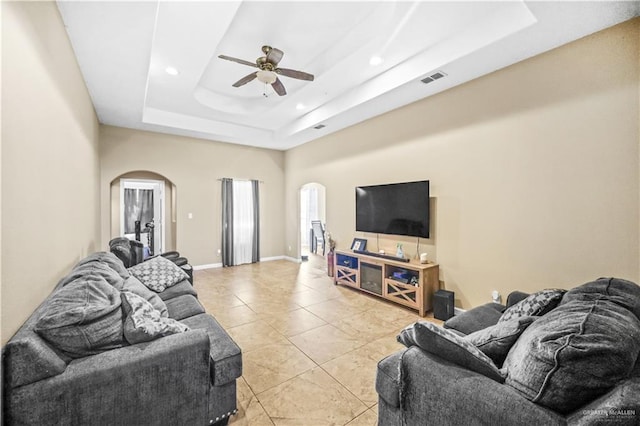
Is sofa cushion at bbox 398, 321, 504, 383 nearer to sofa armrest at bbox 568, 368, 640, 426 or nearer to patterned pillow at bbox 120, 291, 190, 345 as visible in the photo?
Result: sofa armrest at bbox 568, 368, 640, 426

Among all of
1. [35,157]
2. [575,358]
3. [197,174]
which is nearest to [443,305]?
[575,358]

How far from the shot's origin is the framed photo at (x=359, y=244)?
4.96 m

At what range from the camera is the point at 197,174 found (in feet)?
20.8

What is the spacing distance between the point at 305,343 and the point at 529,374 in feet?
7.18

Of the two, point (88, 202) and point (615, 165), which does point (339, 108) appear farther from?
point (88, 202)

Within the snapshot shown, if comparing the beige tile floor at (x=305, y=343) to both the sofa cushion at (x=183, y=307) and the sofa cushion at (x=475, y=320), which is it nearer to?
the sofa cushion at (x=183, y=307)

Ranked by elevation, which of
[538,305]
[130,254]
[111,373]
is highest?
[130,254]

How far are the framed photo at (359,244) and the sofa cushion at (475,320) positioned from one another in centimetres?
254

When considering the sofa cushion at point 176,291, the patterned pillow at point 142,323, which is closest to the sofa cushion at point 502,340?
the patterned pillow at point 142,323

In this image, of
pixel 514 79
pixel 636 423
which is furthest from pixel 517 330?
pixel 514 79

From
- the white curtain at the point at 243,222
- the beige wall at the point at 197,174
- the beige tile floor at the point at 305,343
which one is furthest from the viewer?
the white curtain at the point at 243,222

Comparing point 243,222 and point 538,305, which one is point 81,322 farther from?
point 243,222

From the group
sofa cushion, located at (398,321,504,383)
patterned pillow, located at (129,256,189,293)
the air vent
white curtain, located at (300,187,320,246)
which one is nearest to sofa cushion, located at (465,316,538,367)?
sofa cushion, located at (398,321,504,383)

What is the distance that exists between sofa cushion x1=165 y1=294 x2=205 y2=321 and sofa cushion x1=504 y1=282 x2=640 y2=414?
2374 mm
